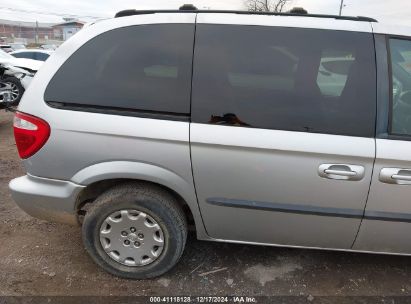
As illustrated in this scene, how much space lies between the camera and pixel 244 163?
2.13m

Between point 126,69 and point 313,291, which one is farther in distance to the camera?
point 313,291

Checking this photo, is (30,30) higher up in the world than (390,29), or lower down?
lower down

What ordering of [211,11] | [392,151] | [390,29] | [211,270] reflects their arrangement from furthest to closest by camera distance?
[211,270]
[211,11]
[390,29]
[392,151]

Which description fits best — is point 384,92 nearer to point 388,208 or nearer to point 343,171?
point 343,171

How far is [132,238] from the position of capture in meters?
2.42

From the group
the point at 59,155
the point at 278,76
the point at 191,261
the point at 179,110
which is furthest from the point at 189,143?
the point at 191,261

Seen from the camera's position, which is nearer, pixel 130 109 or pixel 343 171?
pixel 343 171

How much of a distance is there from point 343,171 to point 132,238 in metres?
1.41

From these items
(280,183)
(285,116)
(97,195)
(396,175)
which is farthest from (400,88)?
(97,195)

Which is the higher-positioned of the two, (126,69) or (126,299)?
(126,69)

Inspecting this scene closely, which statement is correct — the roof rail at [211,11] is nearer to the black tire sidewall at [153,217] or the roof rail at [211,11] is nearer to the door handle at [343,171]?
the door handle at [343,171]

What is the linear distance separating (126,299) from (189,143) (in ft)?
3.69

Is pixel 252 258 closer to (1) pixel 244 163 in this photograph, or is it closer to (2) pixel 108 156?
(1) pixel 244 163

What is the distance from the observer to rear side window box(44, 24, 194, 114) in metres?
2.18
